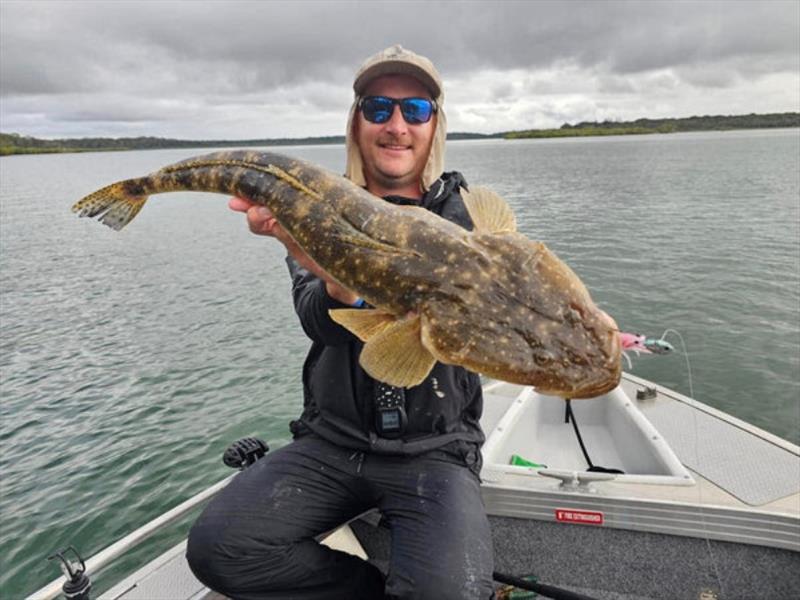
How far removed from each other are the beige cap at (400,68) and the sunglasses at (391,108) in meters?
0.15

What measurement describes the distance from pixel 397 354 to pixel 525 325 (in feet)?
1.90

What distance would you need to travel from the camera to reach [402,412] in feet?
11.7

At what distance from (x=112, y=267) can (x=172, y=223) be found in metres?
11.3

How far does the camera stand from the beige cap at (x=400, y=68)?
12.8ft

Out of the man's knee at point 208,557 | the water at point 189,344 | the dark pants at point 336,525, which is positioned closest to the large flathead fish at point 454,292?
the dark pants at point 336,525

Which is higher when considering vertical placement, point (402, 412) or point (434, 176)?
point (434, 176)

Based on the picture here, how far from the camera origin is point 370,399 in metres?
3.68

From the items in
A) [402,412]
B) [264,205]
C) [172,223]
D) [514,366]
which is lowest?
[172,223]

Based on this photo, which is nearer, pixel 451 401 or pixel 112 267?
pixel 451 401

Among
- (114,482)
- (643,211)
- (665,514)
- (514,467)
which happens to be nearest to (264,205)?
(514,467)

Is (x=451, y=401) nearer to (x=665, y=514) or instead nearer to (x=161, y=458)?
(x=665, y=514)

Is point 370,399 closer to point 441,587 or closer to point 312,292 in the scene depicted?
point 312,292

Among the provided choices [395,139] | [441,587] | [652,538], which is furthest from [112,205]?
[652,538]

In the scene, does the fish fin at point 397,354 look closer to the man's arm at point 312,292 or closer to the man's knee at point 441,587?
the man's arm at point 312,292
